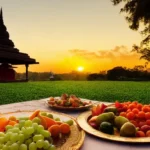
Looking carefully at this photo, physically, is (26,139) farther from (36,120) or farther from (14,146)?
(36,120)

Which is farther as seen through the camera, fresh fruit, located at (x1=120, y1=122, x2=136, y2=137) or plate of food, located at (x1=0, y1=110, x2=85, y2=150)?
fresh fruit, located at (x1=120, y1=122, x2=136, y2=137)

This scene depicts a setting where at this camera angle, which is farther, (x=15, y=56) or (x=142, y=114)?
(x=15, y=56)

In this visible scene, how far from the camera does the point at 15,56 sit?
55.4 feet

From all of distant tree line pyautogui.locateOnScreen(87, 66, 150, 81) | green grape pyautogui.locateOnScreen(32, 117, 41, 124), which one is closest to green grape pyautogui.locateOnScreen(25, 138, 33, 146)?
green grape pyautogui.locateOnScreen(32, 117, 41, 124)

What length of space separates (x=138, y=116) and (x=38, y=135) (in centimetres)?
96

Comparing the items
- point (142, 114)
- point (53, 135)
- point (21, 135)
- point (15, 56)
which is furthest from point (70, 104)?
point (15, 56)

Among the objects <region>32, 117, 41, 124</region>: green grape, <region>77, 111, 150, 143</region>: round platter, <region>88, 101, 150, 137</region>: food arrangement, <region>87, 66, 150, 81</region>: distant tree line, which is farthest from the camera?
<region>87, 66, 150, 81</region>: distant tree line

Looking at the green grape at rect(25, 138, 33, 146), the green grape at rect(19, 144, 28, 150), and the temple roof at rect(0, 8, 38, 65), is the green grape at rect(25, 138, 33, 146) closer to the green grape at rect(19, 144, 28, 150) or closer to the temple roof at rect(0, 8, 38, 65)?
the green grape at rect(19, 144, 28, 150)

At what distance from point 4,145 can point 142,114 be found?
111 cm

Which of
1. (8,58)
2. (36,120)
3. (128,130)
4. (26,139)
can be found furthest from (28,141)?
(8,58)

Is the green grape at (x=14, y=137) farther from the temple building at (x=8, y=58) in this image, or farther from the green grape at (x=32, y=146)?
the temple building at (x=8, y=58)

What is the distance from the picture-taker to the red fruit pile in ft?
5.57

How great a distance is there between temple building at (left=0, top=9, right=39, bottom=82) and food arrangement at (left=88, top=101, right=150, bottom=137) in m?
15.0

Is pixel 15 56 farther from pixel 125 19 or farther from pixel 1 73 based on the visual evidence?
pixel 125 19
